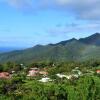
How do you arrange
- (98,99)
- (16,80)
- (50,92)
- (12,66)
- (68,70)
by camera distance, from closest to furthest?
(98,99) < (50,92) < (16,80) < (68,70) < (12,66)

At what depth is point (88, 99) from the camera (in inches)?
2408

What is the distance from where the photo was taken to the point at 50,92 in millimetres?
64938

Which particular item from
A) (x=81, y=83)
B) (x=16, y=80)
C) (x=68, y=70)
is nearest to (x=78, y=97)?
(x=81, y=83)

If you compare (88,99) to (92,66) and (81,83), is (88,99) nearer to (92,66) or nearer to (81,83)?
(81,83)

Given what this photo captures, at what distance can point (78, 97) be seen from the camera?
209 ft

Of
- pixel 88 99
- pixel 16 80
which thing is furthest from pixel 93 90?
pixel 16 80

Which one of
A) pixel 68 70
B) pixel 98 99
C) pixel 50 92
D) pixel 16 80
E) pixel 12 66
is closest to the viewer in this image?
pixel 98 99

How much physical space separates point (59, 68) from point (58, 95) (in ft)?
266

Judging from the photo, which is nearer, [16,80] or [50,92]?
[50,92]

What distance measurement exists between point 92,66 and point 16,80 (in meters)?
59.2

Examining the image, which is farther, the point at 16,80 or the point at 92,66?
the point at 92,66

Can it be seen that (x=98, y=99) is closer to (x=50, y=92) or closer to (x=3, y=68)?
(x=50, y=92)

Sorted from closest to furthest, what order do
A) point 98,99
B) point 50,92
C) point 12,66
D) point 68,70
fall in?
point 98,99
point 50,92
point 68,70
point 12,66

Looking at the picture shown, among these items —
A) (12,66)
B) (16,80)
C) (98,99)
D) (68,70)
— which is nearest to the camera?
(98,99)
